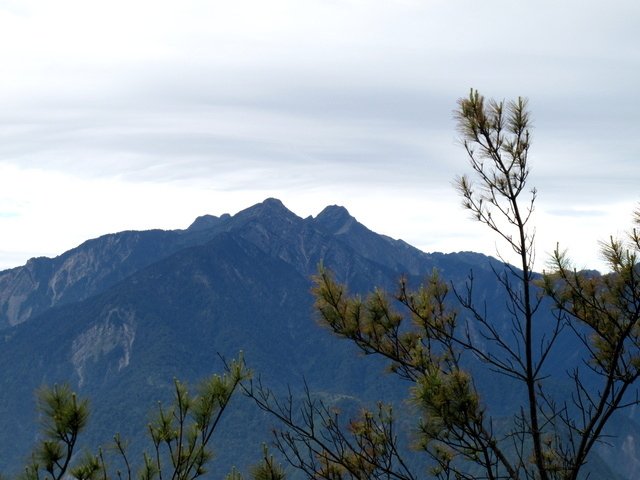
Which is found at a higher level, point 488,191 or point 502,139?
point 502,139

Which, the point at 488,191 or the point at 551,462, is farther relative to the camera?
the point at 551,462

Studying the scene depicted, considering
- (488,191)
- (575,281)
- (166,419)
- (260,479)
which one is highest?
(488,191)

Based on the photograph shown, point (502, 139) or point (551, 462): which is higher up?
point (502, 139)

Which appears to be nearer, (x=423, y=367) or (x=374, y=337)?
(x=423, y=367)

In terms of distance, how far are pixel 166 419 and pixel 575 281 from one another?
6053 millimetres

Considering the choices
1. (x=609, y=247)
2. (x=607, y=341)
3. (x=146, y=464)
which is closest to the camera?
(x=609, y=247)

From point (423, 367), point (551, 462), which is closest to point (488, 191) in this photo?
point (423, 367)

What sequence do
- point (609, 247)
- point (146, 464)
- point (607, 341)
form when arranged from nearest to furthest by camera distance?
1. point (609, 247)
2. point (607, 341)
3. point (146, 464)

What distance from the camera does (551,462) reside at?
1267 centimetres

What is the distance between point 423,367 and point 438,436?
92 cm

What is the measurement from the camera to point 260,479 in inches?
509

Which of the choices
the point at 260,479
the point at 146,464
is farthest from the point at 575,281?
the point at 146,464

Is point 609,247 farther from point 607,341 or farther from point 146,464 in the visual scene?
point 146,464

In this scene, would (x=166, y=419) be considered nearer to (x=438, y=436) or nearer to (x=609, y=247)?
(x=438, y=436)
